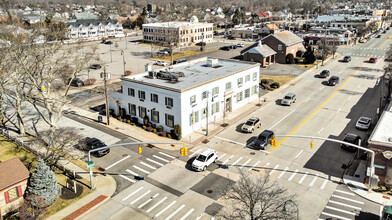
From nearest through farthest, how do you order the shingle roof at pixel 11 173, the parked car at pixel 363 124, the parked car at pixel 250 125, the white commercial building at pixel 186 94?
1. the shingle roof at pixel 11 173
2. the white commercial building at pixel 186 94
3. the parked car at pixel 250 125
4. the parked car at pixel 363 124

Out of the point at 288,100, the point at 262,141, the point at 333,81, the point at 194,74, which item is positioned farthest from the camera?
the point at 333,81

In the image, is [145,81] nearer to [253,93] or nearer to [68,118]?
[68,118]

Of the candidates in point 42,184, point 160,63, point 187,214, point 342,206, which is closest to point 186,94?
point 187,214

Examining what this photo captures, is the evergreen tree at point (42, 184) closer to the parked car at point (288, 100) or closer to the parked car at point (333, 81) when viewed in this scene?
the parked car at point (288, 100)

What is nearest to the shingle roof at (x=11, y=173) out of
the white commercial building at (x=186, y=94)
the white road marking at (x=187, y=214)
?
the white road marking at (x=187, y=214)

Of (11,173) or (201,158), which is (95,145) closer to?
(11,173)

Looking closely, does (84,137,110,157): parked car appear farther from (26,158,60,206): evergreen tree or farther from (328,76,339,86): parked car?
(328,76,339,86): parked car

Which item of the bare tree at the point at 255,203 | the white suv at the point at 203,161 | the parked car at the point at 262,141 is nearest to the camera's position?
the bare tree at the point at 255,203
